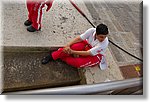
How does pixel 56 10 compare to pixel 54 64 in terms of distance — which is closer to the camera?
pixel 54 64

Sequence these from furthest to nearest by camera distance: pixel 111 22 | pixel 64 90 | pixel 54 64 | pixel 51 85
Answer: pixel 111 22
pixel 54 64
pixel 51 85
pixel 64 90

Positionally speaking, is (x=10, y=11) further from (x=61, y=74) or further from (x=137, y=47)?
(x=137, y=47)

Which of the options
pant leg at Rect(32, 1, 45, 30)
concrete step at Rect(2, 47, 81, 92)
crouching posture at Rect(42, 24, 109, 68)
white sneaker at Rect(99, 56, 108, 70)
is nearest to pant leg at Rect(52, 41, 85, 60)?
crouching posture at Rect(42, 24, 109, 68)

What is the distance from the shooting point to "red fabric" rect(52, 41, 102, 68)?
2.35m

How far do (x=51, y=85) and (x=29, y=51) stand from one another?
1.62 ft

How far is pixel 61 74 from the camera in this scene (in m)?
2.40

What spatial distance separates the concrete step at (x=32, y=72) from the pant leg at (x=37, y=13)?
31 cm

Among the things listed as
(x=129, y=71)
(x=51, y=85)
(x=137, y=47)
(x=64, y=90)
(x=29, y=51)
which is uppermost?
(x=137, y=47)

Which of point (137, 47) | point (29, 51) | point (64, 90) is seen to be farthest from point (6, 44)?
point (137, 47)

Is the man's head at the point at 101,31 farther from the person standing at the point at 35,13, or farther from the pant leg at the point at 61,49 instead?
the person standing at the point at 35,13

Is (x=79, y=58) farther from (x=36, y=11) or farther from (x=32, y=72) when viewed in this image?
(x=36, y=11)

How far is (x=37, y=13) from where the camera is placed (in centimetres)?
254

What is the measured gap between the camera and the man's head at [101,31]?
6.81 ft

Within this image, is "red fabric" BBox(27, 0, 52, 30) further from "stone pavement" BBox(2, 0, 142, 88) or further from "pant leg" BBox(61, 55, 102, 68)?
"pant leg" BBox(61, 55, 102, 68)
